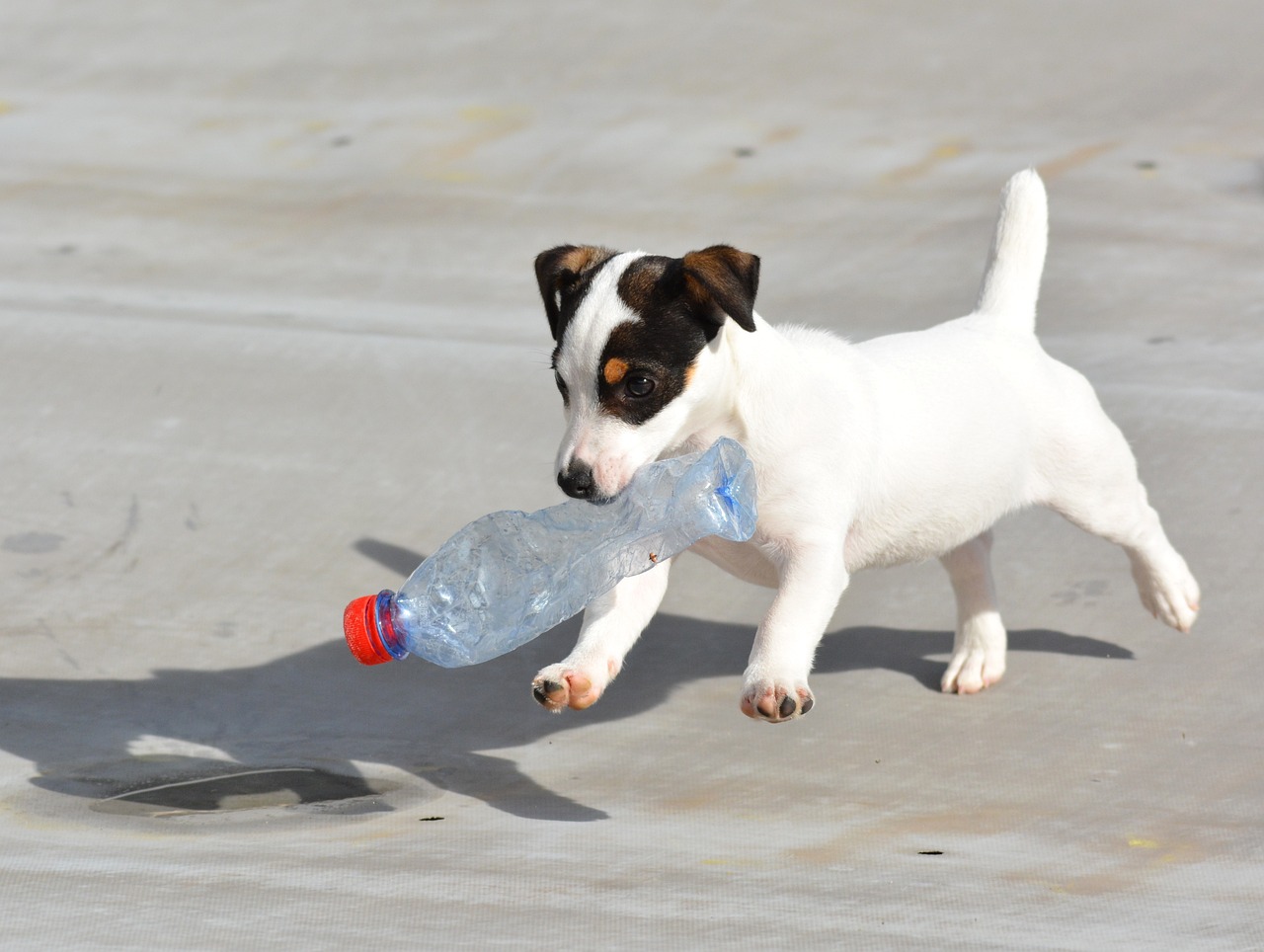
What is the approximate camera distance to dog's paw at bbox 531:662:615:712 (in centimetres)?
331

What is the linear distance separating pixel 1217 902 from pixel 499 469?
284 cm

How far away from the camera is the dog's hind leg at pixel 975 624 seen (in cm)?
428

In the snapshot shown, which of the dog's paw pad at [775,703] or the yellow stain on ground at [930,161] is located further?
the yellow stain on ground at [930,161]

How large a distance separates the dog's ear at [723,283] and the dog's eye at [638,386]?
0.21 meters

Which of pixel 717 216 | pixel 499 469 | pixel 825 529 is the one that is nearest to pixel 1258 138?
pixel 717 216

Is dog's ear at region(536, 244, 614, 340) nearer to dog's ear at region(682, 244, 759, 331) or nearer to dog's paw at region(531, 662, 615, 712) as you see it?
dog's ear at region(682, 244, 759, 331)

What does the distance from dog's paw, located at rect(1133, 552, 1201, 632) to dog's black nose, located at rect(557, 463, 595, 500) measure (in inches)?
69.8

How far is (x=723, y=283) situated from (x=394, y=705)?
1.50 metres

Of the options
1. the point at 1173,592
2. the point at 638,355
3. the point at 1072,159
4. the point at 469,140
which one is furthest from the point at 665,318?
the point at 469,140

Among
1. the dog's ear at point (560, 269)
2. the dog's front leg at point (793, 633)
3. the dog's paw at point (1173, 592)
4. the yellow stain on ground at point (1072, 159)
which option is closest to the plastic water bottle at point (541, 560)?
the dog's front leg at point (793, 633)

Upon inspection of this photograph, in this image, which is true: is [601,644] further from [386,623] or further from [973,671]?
[973,671]

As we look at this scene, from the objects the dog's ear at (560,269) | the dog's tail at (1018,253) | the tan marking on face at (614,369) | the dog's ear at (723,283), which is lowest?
the tan marking on face at (614,369)

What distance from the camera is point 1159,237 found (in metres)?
7.34

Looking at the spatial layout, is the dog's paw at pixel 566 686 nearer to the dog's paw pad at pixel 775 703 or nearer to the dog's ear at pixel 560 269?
the dog's paw pad at pixel 775 703
